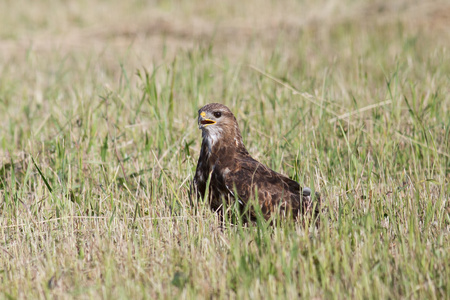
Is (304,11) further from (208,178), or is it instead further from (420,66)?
(208,178)

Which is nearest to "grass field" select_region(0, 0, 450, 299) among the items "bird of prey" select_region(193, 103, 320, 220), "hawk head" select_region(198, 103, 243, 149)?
"bird of prey" select_region(193, 103, 320, 220)

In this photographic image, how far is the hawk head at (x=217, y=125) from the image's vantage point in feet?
14.0

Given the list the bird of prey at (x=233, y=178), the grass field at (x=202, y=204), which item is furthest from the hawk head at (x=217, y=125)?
the grass field at (x=202, y=204)

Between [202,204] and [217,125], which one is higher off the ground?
[217,125]

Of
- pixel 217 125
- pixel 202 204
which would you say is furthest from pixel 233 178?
pixel 217 125

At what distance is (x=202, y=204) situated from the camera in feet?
13.2

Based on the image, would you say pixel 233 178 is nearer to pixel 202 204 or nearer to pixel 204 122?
pixel 202 204

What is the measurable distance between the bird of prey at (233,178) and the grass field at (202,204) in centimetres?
17

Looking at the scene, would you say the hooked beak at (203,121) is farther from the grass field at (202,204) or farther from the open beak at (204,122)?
the grass field at (202,204)

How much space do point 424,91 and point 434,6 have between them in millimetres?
5432

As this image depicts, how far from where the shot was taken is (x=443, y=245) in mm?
3400

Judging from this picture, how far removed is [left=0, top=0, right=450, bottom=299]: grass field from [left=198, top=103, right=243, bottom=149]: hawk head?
407 mm

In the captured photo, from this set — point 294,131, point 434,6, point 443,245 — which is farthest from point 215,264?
point 434,6

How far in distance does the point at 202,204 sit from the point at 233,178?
10.7 inches
